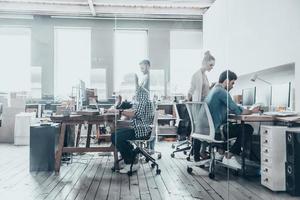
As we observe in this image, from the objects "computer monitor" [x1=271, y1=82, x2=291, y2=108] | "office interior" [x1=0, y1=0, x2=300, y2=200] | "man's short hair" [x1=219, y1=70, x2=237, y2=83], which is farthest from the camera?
"man's short hair" [x1=219, y1=70, x2=237, y2=83]

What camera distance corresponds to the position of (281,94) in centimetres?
321

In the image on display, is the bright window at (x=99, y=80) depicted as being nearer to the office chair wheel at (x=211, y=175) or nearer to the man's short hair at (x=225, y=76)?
the man's short hair at (x=225, y=76)

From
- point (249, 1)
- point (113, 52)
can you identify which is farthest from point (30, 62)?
point (249, 1)

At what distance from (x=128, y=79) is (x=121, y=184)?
173 cm

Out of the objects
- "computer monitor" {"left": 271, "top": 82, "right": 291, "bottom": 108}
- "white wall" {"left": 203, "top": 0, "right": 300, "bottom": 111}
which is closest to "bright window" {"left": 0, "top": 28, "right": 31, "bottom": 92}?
"white wall" {"left": 203, "top": 0, "right": 300, "bottom": 111}

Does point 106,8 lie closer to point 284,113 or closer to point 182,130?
point 182,130

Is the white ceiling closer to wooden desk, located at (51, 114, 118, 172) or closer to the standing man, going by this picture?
the standing man

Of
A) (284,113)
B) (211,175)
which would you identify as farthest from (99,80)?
(284,113)

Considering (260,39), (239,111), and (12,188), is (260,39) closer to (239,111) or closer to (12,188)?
(239,111)

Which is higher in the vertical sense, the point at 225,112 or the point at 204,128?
the point at 225,112

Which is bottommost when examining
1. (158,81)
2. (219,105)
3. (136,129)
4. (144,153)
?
(144,153)

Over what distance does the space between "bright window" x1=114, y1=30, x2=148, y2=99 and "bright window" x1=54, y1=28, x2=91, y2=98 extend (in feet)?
1.38

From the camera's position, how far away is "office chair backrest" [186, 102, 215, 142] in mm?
3213

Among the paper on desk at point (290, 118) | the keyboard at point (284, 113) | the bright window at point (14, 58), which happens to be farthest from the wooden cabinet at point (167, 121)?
the bright window at point (14, 58)
